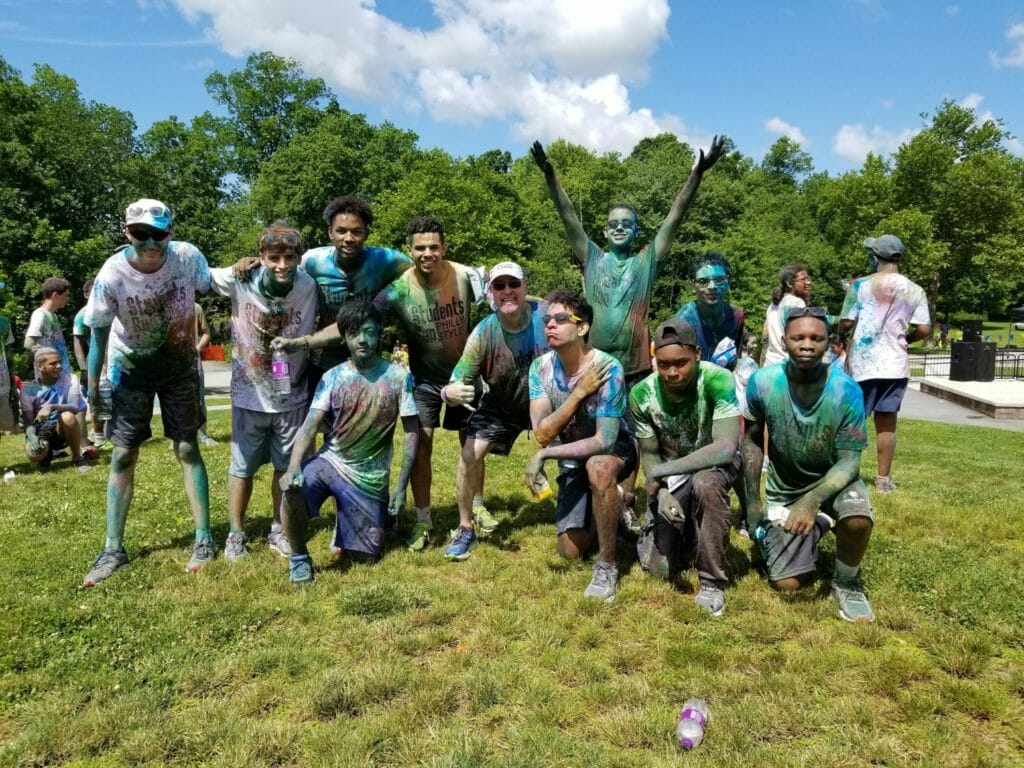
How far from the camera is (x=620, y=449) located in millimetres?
4727

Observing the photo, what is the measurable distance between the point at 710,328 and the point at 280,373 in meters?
3.32

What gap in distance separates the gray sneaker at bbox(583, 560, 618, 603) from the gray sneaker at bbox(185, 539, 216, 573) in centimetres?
277

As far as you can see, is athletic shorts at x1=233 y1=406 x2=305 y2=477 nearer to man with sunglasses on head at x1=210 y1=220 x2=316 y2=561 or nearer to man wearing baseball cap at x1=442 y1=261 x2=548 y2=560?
man with sunglasses on head at x1=210 y1=220 x2=316 y2=561

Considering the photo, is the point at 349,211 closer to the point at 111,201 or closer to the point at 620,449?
the point at 620,449

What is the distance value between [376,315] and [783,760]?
3636 millimetres

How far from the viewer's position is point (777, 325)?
25.1 ft

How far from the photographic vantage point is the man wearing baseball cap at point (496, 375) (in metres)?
4.86

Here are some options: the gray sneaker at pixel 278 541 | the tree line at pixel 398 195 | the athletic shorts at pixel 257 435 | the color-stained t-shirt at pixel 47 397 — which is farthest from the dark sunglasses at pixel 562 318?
the tree line at pixel 398 195

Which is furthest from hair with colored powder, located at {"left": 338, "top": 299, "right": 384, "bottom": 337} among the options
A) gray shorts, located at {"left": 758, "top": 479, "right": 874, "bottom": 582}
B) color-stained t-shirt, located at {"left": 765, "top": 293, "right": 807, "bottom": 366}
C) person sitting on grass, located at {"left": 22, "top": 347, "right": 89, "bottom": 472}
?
person sitting on grass, located at {"left": 22, "top": 347, "right": 89, "bottom": 472}

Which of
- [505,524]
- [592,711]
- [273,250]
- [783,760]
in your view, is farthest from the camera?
[505,524]

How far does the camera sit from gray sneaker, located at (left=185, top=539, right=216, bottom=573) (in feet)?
15.7

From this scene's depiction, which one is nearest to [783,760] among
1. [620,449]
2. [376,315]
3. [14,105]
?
[620,449]

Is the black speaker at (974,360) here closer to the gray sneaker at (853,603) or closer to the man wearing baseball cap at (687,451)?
the gray sneaker at (853,603)

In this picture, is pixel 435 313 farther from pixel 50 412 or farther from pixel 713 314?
pixel 50 412
